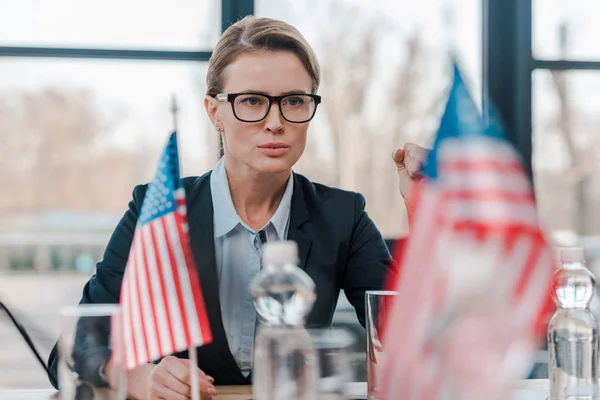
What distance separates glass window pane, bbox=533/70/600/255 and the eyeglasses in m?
1.67

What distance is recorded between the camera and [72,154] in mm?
2896

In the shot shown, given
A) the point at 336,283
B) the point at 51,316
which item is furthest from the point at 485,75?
the point at 51,316

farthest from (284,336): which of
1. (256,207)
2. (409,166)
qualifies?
(256,207)

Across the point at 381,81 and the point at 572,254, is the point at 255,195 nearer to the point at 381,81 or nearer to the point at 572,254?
the point at 572,254

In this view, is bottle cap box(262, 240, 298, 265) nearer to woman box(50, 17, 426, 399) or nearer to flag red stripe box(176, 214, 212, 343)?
flag red stripe box(176, 214, 212, 343)

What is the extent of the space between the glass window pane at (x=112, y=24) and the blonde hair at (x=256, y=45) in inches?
44.6

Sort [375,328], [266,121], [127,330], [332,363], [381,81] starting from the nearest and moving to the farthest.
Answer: [332,363] → [127,330] → [375,328] → [266,121] → [381,81]

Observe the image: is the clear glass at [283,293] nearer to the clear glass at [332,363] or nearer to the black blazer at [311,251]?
the clear glass at [332,363]

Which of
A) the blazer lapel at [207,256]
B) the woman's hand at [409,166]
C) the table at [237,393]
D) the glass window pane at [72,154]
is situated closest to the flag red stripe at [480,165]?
the table at [237,393]

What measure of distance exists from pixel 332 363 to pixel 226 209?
3.12 ft

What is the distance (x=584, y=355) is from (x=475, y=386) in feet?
1.77

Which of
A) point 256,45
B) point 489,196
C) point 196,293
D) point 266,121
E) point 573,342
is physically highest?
point 256,45

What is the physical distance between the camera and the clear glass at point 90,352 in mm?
872

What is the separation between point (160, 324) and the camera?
97 centimetres
